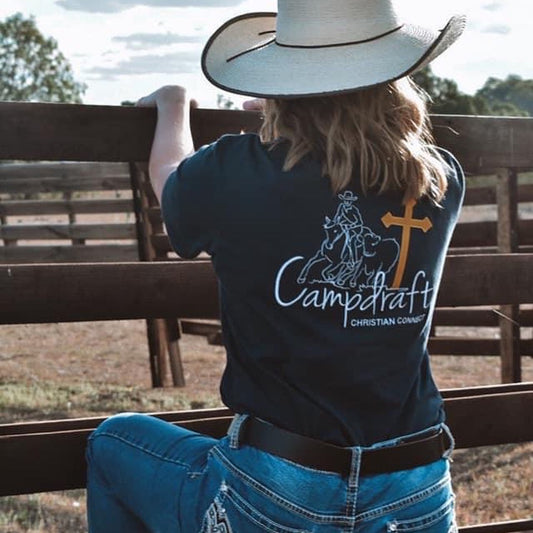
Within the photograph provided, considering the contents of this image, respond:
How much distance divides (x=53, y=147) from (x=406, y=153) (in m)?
0.97

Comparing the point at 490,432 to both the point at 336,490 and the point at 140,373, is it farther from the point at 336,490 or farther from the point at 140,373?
the point at 140,373

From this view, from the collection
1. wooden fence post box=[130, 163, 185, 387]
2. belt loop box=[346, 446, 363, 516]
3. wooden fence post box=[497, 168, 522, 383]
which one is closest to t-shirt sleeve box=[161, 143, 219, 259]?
belt loop box=[346, 446, 363, 516]

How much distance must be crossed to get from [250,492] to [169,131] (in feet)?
3.22

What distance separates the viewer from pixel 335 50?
204cm

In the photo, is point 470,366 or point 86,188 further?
point 86,188

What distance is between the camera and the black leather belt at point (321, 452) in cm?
198

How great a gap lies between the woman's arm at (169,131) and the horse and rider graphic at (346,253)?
1.75 feet

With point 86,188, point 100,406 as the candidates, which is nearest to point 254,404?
point 100,406

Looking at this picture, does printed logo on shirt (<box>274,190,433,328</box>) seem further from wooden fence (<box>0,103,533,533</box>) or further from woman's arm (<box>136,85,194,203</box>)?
wooden fence (<box>0,103,533,533</box>)

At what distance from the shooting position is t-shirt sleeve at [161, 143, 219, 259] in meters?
2.01

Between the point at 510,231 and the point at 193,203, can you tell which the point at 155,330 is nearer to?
the point at 510,231

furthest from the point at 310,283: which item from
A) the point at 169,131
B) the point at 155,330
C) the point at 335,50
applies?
the point at 155,330

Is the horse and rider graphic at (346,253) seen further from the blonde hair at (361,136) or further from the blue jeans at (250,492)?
the blue jeans at (250,492)

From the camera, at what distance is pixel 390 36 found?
6.78 ft
